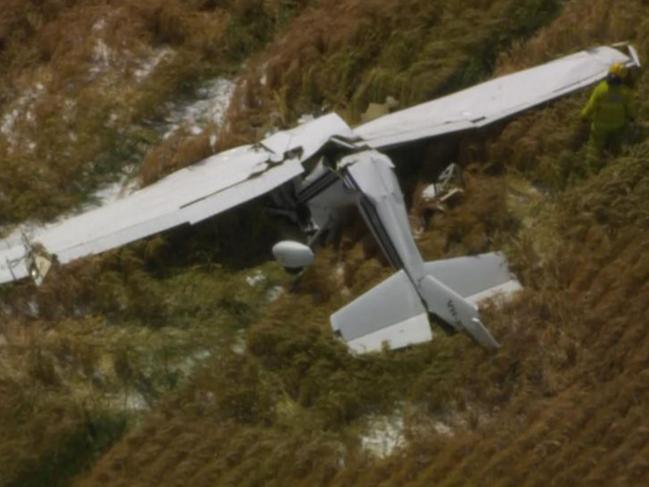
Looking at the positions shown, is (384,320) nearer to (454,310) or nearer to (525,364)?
(454,310)

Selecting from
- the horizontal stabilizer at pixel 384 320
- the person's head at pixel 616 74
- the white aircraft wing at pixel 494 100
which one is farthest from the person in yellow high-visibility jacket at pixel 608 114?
the horizontal stabilizer at pixel 384 320

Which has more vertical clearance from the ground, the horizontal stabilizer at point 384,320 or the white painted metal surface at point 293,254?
the white painted metal surface at point 293,254

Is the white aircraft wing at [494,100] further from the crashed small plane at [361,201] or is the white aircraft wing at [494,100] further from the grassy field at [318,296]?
the grassy field at [318,296]

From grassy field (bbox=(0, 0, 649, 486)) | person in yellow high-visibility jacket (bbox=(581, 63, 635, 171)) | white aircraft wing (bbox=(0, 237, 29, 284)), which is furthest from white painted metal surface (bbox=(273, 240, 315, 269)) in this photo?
person in yellow high-visibility jacket (bbox=(581, 63, 635, 171))

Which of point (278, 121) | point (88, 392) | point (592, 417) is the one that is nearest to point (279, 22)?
point (278, 121)

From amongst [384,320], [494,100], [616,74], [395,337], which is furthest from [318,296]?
[616,74]

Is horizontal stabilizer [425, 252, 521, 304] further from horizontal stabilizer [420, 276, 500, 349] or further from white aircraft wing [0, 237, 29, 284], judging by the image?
white aircraft wing [0, 237, 29, 284]
